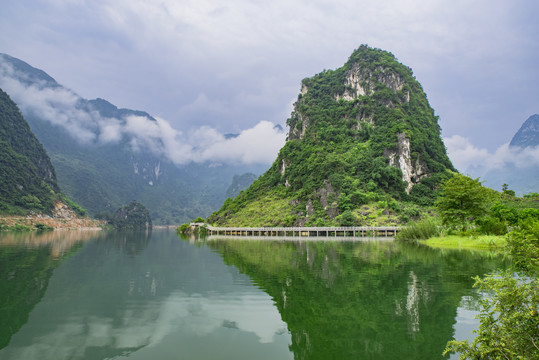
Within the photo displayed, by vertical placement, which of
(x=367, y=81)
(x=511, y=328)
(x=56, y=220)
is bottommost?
(x=511, y=328)

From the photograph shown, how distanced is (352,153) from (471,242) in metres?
74.3

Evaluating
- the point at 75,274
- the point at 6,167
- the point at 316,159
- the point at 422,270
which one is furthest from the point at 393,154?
the point at 6,167

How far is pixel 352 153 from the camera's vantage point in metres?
108

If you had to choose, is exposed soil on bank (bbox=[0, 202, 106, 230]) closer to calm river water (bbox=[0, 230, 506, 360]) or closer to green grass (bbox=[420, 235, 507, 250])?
calm river water (bbox=[0, 230, 506, 360])

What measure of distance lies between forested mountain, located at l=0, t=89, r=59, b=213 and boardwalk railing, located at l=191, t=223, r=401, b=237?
259ft

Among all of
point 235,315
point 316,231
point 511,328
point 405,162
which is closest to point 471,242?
point 235,315

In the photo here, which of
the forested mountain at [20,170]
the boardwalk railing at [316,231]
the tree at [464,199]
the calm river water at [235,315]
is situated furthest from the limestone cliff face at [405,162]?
the forested mountain at [20,170]

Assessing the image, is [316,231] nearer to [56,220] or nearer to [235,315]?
[235,315]

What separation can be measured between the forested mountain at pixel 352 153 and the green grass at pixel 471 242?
38773 mm

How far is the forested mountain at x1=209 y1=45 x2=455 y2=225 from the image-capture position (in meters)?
91.8

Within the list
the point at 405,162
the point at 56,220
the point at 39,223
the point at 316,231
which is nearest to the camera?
the point at 316,231

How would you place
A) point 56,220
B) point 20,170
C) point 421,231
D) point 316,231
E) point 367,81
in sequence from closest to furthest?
point 421,231, point 316,231, point 56,220, point 367,81, point 20,170

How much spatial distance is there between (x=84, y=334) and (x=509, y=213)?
45285mm

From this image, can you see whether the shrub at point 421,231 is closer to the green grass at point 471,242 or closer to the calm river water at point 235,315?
the green grass at point 471,242
